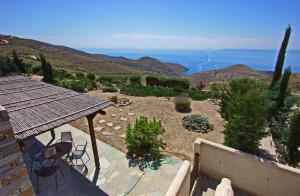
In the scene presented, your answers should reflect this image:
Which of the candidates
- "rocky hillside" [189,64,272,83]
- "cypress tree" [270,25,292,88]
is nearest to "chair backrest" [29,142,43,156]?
"cypress tree" [270,25,292,88]

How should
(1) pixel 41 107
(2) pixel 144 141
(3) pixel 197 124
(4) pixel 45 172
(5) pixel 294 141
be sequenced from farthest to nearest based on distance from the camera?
(3) pixel 197 124 < (2) pixel 144 141 < (5) pixel 294 141 < (4) pixel 45 172 < (1) pixel 41 107

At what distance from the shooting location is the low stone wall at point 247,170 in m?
4.53

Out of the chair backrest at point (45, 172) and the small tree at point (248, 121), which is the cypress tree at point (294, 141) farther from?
the chair backrest at point (45, 172)

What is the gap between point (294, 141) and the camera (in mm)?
4992

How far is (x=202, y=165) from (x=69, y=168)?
169 inches

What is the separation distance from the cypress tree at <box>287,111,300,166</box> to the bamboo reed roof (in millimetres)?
5242

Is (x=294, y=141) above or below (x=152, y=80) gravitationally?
above

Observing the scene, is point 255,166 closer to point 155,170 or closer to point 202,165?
point 202,165

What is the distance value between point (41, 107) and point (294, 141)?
6793 mm

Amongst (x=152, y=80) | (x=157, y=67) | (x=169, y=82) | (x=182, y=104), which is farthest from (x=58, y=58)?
(x=182, y=104)

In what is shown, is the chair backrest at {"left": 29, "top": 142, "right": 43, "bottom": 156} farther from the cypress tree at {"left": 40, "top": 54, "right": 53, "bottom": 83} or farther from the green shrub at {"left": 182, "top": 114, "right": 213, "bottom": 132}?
the cypress tree at {"left": 40, "top": 54, "right": 53, "bottom": 83}

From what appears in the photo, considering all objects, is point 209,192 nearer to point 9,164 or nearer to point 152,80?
point 9,164

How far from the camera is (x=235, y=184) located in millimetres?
5305

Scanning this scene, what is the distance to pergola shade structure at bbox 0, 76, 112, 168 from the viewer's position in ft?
11.9
